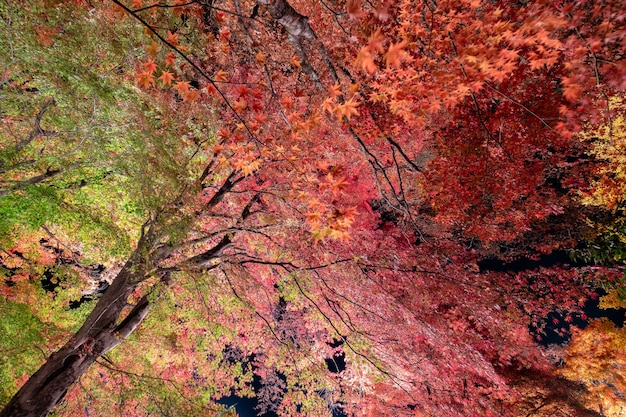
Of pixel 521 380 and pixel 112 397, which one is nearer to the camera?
pixel 112 397

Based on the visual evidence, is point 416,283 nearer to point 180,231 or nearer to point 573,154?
point 180,231

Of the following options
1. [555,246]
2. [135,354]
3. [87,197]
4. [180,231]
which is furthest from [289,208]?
[555,246]

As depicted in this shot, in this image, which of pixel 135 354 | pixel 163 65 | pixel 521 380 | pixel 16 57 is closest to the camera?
pixel 16 57

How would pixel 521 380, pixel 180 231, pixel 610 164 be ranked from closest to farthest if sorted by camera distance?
pixel 180 231 < pixel 610 164 < pixel 521 380

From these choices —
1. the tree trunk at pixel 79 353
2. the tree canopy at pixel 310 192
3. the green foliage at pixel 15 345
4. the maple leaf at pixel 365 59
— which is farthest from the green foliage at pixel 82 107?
the maple leaf at pixel 365 59

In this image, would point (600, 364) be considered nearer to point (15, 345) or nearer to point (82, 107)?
point (82, 107)
